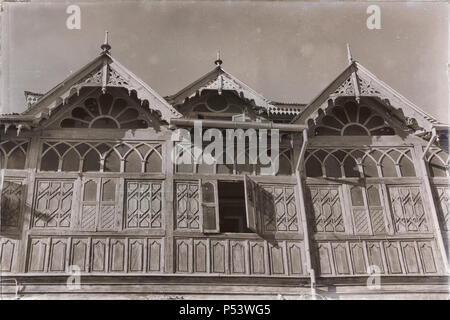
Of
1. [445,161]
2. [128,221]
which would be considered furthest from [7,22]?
[445,161]

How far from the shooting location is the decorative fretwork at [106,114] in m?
16.0

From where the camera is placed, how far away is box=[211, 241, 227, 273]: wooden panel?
552 inches

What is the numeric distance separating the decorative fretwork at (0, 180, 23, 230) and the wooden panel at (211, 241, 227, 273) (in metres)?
5.52

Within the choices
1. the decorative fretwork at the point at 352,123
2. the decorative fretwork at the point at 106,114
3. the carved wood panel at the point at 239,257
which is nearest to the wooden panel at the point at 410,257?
the carved wood panel at the point at 239,257

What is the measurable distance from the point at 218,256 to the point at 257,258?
1.10 m

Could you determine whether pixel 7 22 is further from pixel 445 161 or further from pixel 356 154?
pixel 445 161

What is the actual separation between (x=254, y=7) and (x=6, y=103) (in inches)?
318

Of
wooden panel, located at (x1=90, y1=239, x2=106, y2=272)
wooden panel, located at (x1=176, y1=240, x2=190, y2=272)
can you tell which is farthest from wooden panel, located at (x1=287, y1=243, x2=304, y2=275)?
wooden panel, located at (x1=90, y1=239, x2=106, y2=272)

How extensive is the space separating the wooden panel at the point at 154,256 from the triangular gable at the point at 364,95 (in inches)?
223

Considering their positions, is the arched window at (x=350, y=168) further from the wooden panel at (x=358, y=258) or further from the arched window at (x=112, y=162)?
the arched window at (x=112, y=162)

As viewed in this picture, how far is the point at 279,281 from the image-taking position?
14.0 meters

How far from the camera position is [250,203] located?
14.8 m
